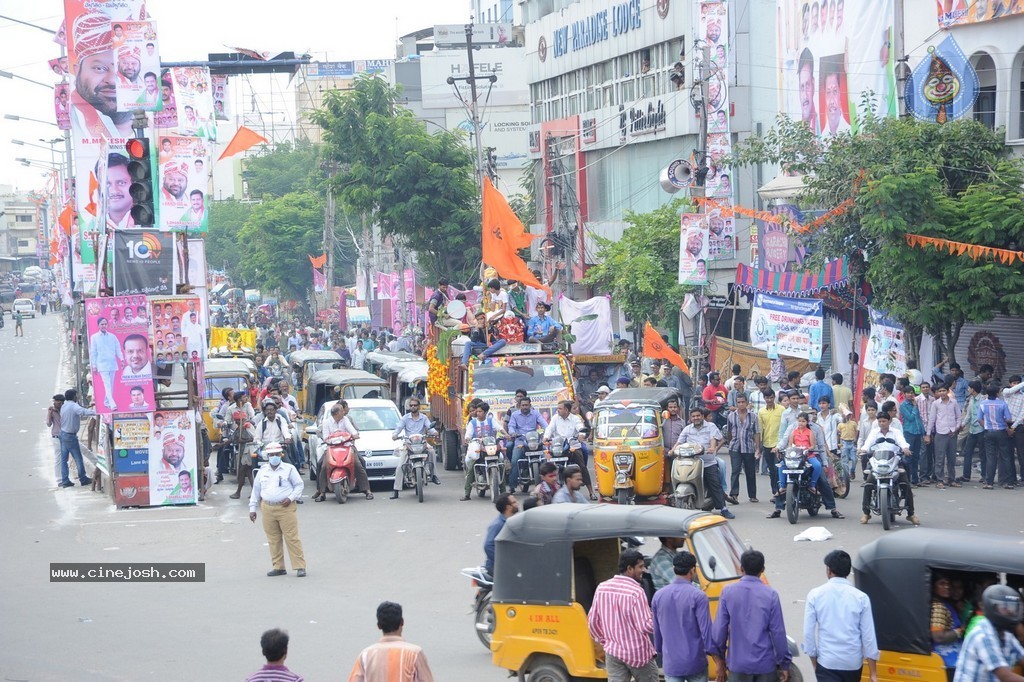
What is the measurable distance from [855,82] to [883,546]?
71.2ft

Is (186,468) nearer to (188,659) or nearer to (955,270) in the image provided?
(188,659)

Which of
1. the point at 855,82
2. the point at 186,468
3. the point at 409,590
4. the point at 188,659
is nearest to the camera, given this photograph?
the point at 188,659

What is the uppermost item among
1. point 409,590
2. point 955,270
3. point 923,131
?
point 923,131

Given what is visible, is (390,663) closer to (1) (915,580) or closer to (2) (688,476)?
(1) (915,580)

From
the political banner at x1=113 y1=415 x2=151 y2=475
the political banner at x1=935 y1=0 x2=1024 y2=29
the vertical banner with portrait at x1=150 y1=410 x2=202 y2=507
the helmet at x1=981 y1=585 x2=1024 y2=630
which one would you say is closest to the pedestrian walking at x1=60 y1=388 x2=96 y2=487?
the political banner at x1=113 y1=415 x2=151 y2=475

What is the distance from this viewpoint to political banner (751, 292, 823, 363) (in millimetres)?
24031

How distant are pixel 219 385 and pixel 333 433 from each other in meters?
8.94

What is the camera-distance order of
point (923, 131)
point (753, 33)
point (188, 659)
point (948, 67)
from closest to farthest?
1. point (188, 659)
2. point (923, 131)
3. point (948, 67)
4. point (753, 33)

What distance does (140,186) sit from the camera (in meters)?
18.0

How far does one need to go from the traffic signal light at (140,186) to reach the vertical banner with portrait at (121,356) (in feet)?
7.40

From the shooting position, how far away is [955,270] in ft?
69.5

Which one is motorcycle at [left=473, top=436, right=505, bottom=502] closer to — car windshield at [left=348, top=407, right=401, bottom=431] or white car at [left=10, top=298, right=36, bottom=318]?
car windshield at [left=348, top=407, right=401, bottom=431]

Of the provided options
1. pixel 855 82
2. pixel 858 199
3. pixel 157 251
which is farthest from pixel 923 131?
pixel 157 251

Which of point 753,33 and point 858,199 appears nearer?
point 858,199
